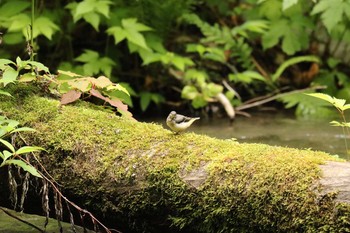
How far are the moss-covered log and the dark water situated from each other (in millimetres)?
1819

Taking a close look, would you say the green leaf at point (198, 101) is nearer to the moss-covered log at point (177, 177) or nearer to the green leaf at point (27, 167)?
the moss-covered log at point (177, 177)

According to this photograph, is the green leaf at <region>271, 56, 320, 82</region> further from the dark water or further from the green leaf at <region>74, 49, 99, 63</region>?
the green leaf at <region>74, 49, 99, 63</region>

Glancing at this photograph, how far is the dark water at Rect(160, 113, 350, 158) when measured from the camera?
4109 millimetres

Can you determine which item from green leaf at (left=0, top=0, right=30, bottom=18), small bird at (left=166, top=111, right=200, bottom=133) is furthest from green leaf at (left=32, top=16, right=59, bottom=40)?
small bird at (left=166, top=111, right=200, bottom=133)

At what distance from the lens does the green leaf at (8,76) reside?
2.29m

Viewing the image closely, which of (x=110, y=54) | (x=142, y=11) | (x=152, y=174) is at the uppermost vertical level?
(x=142, y=11)

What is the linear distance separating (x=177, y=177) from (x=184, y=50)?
424cm

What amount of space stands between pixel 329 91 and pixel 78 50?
8.75 ft

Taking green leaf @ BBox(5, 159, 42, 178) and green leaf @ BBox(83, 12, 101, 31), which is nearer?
green leaf @ BBox(5, 159, 42, 178)

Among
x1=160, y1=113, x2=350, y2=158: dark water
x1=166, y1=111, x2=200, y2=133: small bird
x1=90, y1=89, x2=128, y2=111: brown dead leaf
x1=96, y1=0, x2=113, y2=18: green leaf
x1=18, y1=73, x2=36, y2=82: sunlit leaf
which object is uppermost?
x1=96, y1=0, x2=113, y2=18: green leaf

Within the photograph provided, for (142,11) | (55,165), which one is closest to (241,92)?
(142,11)

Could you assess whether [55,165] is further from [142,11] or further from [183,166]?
[142,11]

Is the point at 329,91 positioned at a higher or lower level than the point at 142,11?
lower

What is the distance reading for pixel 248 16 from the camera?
629 centimetres
